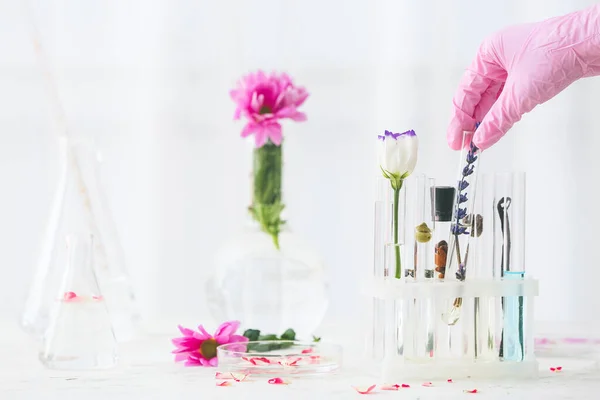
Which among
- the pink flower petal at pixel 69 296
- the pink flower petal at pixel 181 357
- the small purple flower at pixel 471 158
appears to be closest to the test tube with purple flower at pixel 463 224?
the small purple flower at pixel 471 158

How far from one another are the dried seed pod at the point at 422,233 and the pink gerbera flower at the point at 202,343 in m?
0.25

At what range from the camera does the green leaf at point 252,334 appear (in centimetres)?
108

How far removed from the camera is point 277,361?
963mm

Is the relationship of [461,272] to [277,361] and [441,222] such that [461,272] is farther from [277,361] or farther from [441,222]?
[277,361]

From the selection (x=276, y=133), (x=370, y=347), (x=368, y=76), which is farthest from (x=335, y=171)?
(x=370, y=347)

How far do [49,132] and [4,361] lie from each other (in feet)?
3.27

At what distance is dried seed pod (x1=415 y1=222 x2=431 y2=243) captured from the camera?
942 mm

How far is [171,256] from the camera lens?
2008 mm

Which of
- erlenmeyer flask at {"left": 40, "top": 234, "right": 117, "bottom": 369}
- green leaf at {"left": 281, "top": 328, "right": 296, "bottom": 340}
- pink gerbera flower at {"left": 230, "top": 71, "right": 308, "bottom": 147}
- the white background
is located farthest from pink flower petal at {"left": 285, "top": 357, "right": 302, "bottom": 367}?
the white background

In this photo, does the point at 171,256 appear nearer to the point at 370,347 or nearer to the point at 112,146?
the point at 112,146

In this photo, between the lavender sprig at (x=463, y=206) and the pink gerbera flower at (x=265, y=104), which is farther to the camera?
the pink gerbera flower at (x=265, y=104)

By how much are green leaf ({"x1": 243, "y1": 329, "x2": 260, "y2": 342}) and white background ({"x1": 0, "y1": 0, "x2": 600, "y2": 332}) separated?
2.88 feet

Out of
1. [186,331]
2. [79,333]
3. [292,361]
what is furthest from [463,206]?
[79,333]

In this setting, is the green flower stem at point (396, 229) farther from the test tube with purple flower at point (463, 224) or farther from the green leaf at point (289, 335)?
the green leaf at point (289, 335)
